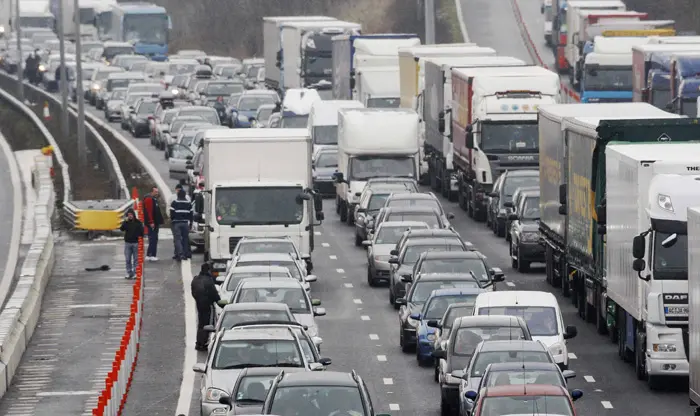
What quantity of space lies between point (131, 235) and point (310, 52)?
40.4m

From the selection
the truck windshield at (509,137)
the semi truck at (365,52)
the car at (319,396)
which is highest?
the semi truck at (365,52)

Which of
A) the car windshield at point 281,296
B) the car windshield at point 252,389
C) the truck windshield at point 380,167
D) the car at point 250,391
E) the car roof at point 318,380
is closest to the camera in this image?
the car roof at point 318,380

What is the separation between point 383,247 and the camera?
3950 cm

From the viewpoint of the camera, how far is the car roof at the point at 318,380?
68.0ft

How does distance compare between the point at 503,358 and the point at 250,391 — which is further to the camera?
the point at 503,358

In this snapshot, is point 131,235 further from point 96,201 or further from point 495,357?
point 495,357

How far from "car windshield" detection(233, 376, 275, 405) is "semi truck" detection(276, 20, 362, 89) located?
54659mm

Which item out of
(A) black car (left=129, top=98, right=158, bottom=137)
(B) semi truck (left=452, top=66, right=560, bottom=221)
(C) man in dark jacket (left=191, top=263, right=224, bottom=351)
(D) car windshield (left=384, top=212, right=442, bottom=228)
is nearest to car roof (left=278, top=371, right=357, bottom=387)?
(C) man in dark jacket (left=191, top=263, right=224, bottom=351)

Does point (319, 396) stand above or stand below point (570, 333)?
above

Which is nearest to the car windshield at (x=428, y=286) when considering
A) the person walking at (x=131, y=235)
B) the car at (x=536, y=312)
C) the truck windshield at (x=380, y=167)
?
the car at (x=536, y=312)

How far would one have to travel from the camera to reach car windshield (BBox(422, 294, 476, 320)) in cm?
2988

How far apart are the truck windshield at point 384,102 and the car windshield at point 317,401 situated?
4478 centimetres

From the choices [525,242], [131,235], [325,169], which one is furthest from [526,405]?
[325,169]

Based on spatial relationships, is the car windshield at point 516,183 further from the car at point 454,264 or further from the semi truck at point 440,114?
the car at point 454,264
